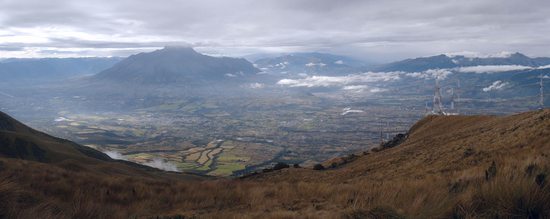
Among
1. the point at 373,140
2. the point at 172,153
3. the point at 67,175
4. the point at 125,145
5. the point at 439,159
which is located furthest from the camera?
the point at 373,140

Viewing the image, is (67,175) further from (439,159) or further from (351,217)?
(439,159)

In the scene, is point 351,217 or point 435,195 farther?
point 435,195

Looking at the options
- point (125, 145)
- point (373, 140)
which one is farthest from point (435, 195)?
point (373, 140)

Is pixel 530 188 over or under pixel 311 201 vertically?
over

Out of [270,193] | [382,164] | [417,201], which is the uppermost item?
[417,201]

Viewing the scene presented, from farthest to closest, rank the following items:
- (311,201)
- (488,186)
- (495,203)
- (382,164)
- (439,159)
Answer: (382,164)
(439,159)
(311,201)
(488,186)
(495,203)

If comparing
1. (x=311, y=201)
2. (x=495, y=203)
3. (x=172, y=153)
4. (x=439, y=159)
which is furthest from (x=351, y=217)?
(x=172, y=153)

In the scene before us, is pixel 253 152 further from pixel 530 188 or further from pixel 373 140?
pixel 530 188

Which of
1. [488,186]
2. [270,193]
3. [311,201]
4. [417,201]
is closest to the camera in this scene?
[488,186]

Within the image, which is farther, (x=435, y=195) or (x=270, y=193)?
(x=270, y=193)
